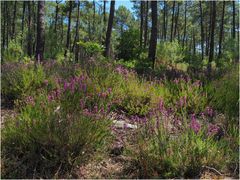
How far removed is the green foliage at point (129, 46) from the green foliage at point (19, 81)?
15.2m

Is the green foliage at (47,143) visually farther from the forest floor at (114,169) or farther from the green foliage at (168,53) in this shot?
the green foliage at (168,53)

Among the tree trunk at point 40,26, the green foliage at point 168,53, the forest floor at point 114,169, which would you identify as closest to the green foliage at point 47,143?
the forest floor at point 114,169

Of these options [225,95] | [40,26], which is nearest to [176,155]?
[225,95]

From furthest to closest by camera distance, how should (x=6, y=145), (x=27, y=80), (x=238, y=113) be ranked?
1. (x=27, y=80)
2. (x=238, y=113)
3. (x=6, y=145)

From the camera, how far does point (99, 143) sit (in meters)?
3.56

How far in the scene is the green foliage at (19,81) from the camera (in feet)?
17.7

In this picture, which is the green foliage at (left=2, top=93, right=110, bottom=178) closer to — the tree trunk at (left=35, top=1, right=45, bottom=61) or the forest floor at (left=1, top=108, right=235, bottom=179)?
the forest floor at (left=1, top=108, right=235, bottom=179)

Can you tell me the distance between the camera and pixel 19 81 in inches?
218

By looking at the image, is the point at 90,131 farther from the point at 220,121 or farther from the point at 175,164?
Answer: the point at 220,121

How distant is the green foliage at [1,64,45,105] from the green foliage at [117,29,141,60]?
1522cm

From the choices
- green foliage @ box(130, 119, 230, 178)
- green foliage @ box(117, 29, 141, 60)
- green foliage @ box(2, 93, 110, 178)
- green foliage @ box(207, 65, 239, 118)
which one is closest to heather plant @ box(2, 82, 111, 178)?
green foliage @ box(2, 93, 110, 178)

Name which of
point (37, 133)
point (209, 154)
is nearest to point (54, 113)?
point (37, 133)

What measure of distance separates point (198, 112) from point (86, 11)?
34718 mm

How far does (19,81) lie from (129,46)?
1643cm
